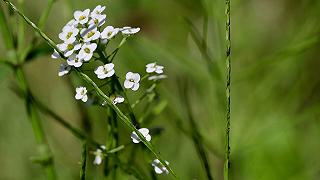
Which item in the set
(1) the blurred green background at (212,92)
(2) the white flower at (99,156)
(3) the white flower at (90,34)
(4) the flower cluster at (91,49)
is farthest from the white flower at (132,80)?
(1) the blurred green background at (212,92)

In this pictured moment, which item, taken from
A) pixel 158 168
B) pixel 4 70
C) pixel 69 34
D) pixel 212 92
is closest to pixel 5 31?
pixel 4 70

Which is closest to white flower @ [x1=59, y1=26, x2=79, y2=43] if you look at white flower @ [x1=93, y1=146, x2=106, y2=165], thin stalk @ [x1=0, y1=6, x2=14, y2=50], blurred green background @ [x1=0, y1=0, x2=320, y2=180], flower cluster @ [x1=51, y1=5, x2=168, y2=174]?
flower cluster @ [x1=51, y1=5, x2=168, y2=174]

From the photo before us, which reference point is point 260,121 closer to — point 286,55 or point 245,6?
point 286,55

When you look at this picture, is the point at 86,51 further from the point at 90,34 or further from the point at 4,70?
the point at 4,70

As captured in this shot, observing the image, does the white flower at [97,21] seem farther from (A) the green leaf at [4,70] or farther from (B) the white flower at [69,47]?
(A) the green leaf at [4,70]

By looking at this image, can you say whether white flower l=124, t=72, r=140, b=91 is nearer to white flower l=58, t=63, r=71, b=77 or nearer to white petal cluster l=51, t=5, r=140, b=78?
white petal cluster l=51, t=5, r=140, b=78

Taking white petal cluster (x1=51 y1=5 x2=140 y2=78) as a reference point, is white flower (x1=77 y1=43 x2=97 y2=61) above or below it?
below
